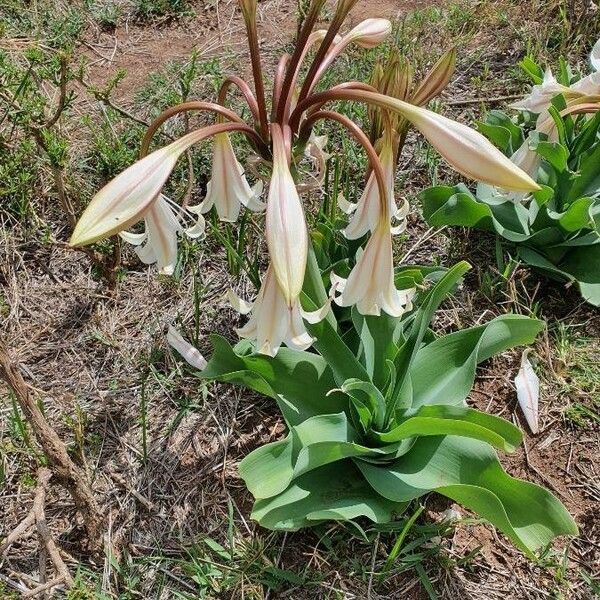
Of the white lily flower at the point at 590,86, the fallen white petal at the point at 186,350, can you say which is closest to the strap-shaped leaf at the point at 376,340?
the fallen white petal at the point at 186,350

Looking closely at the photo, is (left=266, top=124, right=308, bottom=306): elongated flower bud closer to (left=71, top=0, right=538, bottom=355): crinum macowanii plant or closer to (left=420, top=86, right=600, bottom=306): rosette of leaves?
(left=71, top=0, right=538, bottom=355): crinum macowanii plant

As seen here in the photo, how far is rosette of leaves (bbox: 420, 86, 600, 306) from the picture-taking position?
81.1 inches

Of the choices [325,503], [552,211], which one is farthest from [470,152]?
[552,211]

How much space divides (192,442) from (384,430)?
56cm

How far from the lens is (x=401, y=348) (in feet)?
5.36

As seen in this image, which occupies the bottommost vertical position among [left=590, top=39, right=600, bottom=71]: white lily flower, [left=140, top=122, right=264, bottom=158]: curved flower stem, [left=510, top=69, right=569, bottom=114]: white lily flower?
[left=510, top=69, right=569, bottom=114]: white lily flower

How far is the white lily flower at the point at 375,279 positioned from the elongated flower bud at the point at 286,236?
0.24 m

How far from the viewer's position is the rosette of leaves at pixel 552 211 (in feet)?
6.76

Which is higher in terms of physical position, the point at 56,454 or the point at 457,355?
the point at 56,454

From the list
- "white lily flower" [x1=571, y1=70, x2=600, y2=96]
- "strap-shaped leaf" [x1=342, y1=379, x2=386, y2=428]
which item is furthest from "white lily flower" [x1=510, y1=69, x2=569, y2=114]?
"strap-shaped leaf" [x1=342, y1=379, x2=386, y2=428]

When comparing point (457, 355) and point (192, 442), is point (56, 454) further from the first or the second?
point (457, 355)

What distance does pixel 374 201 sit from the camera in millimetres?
1508

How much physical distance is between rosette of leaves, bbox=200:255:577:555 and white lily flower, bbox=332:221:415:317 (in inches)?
7.3

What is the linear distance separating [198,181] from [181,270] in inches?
14.9
